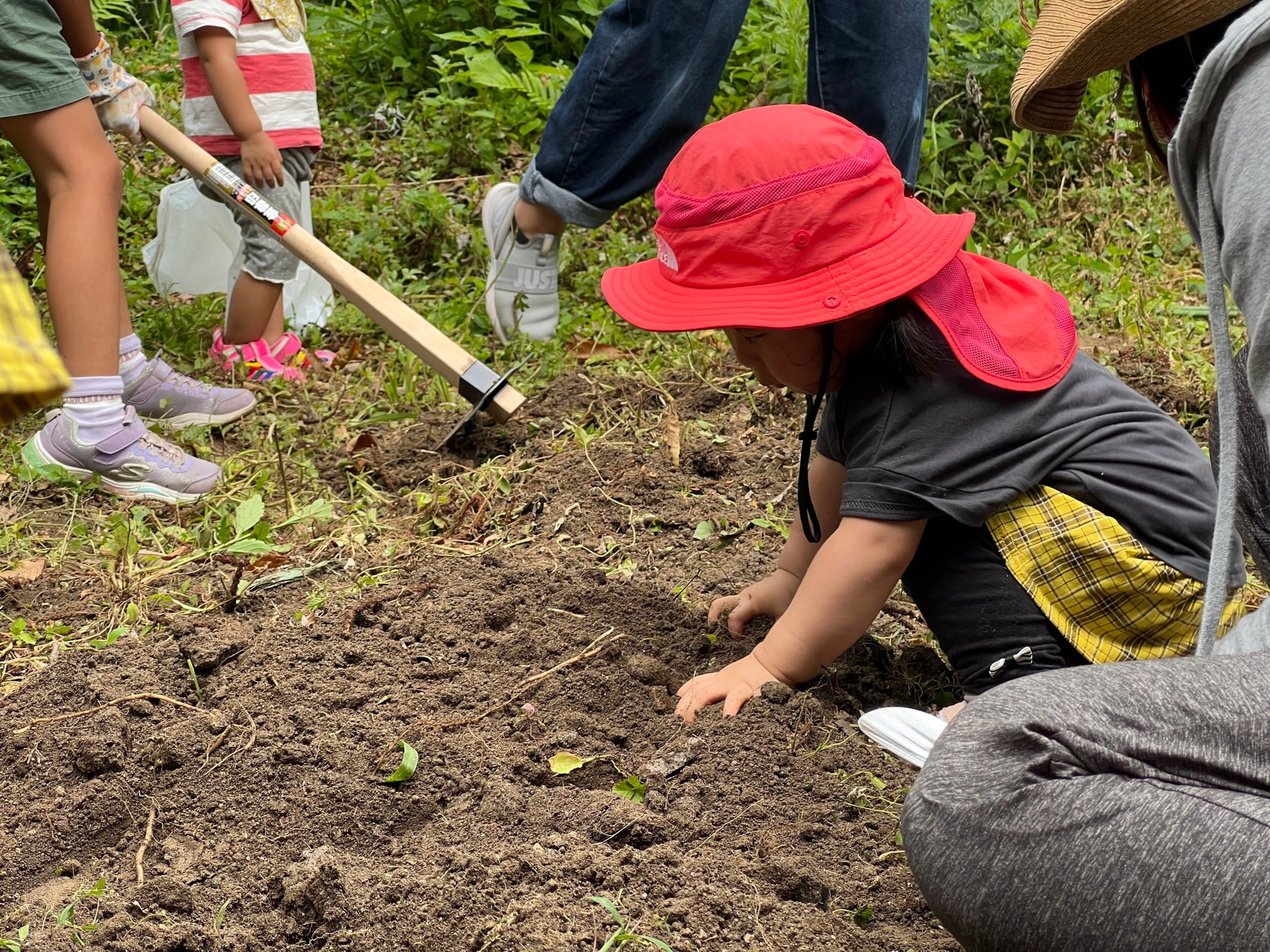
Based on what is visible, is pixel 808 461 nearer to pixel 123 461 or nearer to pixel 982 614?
pixel 982 614

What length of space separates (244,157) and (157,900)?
8.09ft

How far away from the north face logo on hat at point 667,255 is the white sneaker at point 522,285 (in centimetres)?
173

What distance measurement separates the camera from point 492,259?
3652 mm

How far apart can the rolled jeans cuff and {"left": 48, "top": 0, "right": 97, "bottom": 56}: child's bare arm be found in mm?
1160

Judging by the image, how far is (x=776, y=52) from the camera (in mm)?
4445

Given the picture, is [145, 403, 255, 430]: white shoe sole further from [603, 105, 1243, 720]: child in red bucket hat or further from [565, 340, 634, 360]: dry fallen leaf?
[603, 105, 1243, 720]: child in red bucket hat

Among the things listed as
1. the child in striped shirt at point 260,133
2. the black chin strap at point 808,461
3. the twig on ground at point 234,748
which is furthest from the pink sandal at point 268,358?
the black chin strap at point 808,461

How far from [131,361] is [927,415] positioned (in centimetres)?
222

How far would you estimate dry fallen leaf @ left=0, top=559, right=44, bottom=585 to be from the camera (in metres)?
2.42

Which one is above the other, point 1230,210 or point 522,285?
point 1230,210

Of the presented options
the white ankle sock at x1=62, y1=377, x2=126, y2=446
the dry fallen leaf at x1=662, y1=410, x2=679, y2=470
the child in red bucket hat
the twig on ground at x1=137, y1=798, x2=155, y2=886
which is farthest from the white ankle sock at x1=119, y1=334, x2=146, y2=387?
the child in red bucket hat

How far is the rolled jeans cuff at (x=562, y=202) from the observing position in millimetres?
3361

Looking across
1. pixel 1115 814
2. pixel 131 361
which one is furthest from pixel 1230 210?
pixel 131 361

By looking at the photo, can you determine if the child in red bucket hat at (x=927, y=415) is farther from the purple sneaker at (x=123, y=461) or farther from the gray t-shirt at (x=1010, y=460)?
the purple sneaker at (x=123, y=461)
